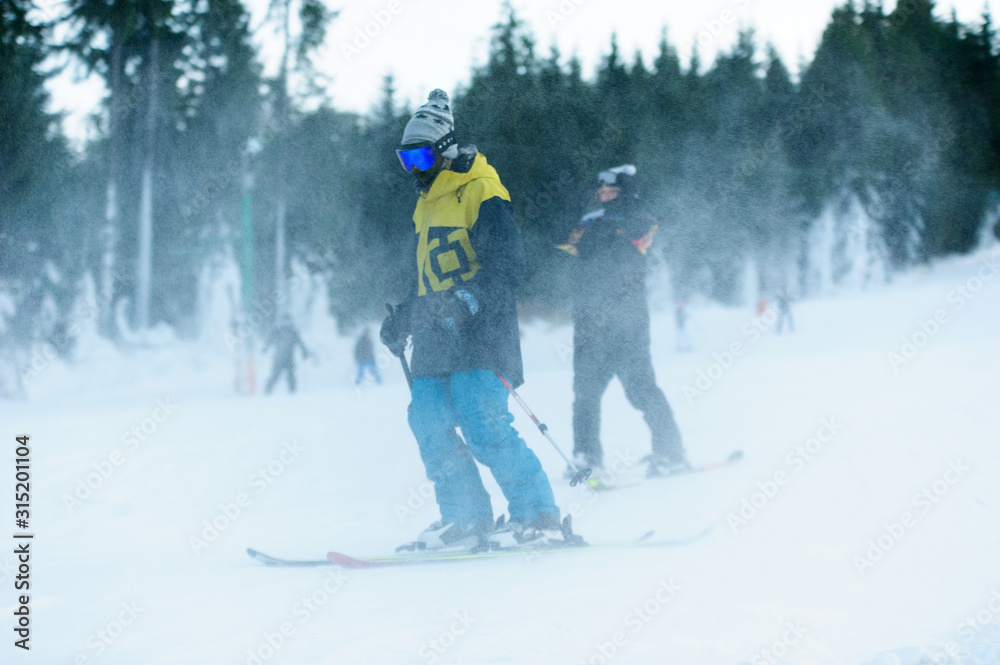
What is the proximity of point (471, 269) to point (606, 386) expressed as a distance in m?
1.83

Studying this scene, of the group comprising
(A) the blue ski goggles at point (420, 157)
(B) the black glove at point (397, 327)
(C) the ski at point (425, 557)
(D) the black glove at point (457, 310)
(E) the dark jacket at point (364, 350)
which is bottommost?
(E) the dark jacket at point (364, 350)

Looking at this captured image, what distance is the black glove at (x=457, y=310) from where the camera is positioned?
8.69 feet

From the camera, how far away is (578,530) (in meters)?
3.30

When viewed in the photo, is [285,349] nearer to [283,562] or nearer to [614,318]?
[614,318]

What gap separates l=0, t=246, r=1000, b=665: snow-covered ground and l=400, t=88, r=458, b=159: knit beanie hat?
149 cm

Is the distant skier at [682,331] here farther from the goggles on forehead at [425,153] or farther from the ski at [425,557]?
the goggles on forehead at [425,153]

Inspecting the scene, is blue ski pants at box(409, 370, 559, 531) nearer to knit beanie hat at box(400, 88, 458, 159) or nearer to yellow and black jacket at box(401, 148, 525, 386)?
yellow and black jacket at box(401, 148, 525, 386)

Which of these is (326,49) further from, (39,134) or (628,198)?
(628,198)

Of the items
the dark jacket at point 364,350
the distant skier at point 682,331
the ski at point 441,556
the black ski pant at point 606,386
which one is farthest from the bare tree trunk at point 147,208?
the ski at point 441,556

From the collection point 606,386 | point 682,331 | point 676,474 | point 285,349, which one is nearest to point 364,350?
point 285,349

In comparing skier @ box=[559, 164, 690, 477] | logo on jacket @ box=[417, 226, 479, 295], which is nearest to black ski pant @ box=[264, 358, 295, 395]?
skier @ box=[559, 164, 690, 477]

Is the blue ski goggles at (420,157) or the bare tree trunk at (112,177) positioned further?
the bare tree trunk at (112,177)

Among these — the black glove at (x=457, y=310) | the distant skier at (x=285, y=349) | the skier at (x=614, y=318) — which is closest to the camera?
the black glove at (x=457, y=310)

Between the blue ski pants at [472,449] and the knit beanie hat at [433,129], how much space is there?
33.0 inches
